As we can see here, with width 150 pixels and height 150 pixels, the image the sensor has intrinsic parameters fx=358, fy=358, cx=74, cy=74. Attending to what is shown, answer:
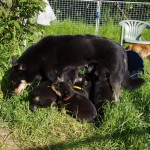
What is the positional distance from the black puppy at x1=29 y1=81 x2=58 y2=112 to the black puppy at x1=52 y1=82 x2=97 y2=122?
0.29ft

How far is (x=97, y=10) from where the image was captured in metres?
10.9

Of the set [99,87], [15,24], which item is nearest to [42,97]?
[99,87]

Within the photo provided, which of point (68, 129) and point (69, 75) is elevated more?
point (69, 75)

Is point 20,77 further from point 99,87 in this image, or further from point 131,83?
point 131,83

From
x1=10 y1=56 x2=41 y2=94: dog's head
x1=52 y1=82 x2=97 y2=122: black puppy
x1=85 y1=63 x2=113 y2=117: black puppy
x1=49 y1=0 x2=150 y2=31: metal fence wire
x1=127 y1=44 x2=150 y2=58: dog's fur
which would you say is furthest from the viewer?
x1=49 y1=0 x2=150 y2=31: metal fence wire

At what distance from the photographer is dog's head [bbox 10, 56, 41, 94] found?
5.25m

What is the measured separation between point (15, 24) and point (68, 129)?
6.46ft

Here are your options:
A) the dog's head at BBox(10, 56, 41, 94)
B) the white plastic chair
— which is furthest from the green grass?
the white plastic chair

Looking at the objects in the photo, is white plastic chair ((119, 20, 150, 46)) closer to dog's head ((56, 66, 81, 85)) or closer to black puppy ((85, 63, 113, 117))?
black puppy ((85, 63, 113, 117))

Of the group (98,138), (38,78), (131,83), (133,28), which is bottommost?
(98,138)

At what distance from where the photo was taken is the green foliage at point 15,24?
5598 mm

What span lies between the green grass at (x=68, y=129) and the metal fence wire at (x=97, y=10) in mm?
6376

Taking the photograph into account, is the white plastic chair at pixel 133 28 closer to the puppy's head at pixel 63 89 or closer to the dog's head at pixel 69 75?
the dog's head at pixel 69 75

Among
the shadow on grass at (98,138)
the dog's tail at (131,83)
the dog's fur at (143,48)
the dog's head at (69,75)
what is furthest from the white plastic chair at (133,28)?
the shadow on grass at (98,138)
